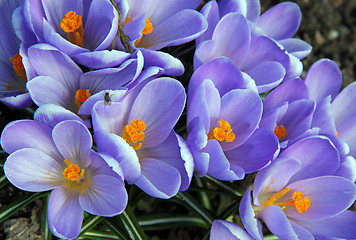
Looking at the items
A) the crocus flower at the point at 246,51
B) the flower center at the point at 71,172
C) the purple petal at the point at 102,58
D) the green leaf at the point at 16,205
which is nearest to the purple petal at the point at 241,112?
the crocus flower at the point at 246,51

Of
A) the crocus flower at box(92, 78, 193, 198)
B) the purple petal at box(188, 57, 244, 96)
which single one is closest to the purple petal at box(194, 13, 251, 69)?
the purple petal at box(188, 57, 244, 96)

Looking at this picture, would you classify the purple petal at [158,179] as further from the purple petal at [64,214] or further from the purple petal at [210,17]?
the purple petal at [210,17]

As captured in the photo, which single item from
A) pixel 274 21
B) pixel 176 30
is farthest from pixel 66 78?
pixel 274 21

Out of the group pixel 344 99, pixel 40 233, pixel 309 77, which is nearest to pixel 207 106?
pixel 309 77

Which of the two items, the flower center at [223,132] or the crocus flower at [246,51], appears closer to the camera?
the flower center at [223,132]

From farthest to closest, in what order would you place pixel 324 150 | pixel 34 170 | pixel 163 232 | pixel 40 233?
pixel 163 232, pixel 40 233, pixel 324 150, pixel 34 170

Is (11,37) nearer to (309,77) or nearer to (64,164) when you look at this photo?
(64,164)

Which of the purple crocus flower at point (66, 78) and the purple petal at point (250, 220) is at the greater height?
the purple crocus flower at point (66, 78)
